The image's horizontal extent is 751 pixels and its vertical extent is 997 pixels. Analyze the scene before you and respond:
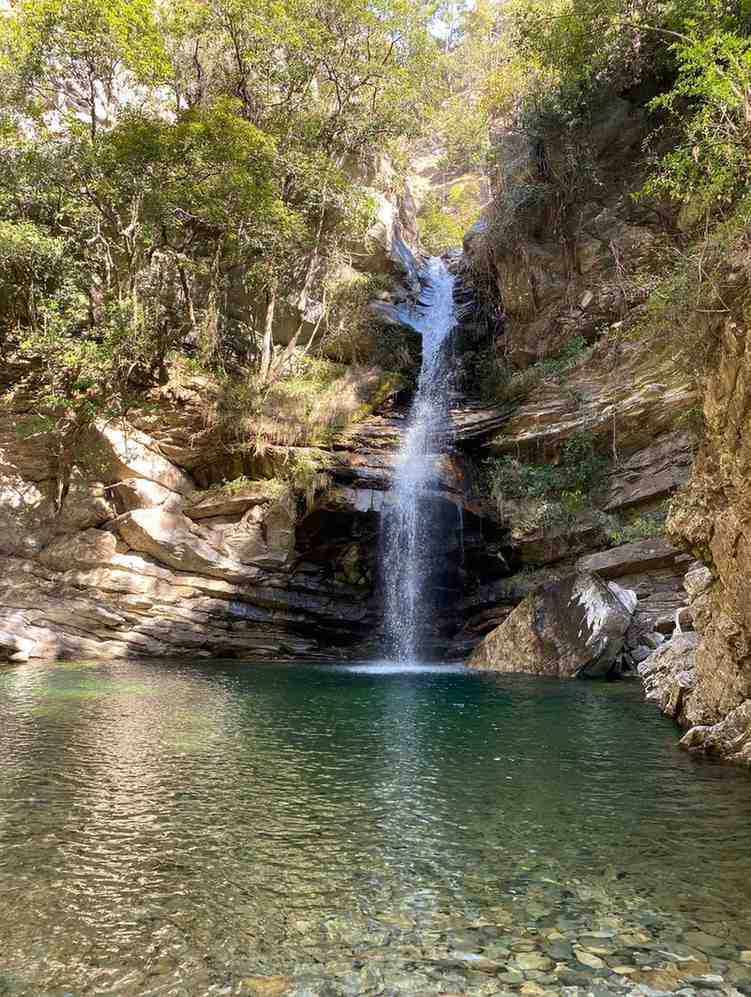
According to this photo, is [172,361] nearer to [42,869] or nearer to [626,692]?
[626,692]

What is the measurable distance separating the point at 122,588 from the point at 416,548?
26.8 ft

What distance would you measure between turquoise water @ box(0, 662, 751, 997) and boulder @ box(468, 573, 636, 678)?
593 cm

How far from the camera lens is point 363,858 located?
4.24 meters

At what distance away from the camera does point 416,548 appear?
62.7 ft

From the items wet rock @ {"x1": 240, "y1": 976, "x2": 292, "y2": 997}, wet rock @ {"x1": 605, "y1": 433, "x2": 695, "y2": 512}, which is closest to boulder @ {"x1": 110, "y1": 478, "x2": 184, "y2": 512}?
wet rock @ {"x1": 605, "y1": 433, "x2": 695, "y2": 512}

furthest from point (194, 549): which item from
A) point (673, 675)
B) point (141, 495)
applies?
point (673, 675)

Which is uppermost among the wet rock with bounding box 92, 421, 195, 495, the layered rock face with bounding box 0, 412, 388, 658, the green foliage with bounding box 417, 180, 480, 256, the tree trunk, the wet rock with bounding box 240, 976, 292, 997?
the green foliage with bounding box 417, 180, 480, 256

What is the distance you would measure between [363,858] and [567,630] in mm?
11391

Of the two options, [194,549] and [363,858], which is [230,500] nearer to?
[194,549]

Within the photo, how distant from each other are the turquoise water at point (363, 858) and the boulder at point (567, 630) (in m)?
5.93

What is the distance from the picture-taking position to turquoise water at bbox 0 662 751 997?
2965mm

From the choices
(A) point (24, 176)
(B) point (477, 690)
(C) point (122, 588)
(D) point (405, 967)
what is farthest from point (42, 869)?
(A) point (24, 176)

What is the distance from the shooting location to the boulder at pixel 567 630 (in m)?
14.1

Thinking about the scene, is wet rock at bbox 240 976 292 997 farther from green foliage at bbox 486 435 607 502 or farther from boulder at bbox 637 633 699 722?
green foliage at bbox 486 435 607 502
